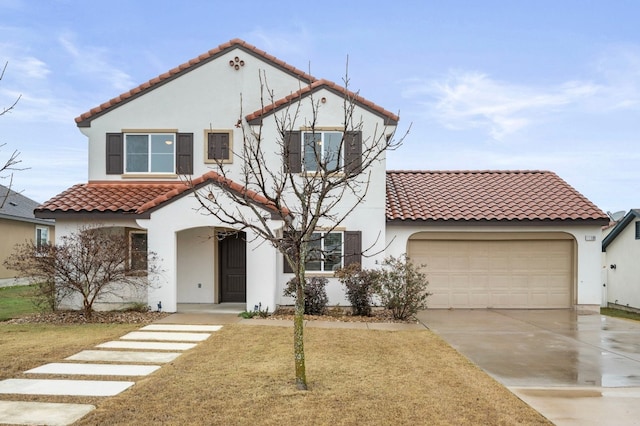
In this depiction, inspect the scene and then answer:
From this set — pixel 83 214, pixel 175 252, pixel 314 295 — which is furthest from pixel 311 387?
pixel 83 214

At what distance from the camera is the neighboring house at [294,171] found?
1544 cm

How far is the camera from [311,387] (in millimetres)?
7102

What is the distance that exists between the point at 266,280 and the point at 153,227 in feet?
11.0

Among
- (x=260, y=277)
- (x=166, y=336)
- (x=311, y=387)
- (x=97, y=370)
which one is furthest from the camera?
(x=260, y=277)

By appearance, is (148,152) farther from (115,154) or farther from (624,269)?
(624,269)

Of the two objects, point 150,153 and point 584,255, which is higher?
point 150,153

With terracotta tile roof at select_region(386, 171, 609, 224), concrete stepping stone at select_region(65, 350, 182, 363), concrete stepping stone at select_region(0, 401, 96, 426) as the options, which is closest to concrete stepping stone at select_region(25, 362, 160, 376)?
concrete stepping stone at select_region(65, 350, 182, 363)

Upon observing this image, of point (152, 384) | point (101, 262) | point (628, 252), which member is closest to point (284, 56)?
point (101, 262)

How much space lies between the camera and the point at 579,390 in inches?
285

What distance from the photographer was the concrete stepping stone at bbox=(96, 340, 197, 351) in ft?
32.3

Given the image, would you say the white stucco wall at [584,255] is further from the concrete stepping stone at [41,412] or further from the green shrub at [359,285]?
the concrete stepping stone at [41,412]

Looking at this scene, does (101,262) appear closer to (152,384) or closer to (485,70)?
(152,384)

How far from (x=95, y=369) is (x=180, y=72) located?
10.7m

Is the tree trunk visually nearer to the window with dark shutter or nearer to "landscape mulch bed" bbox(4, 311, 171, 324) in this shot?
"landscape mulch bed" bbox(4, 311, 171, 324)
